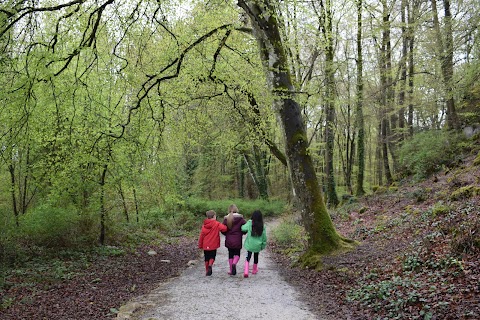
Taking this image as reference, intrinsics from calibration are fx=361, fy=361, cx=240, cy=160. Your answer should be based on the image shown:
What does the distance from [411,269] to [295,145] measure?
396 centimetres

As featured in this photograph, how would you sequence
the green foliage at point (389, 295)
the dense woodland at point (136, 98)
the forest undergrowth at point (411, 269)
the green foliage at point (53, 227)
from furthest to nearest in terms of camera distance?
1. the green foliage at point (53, 227)
2. the dense woodland at point (136, 98)
3. the green foliage at point (389, 295)
4. the forest undergrowth at point (411, 269)

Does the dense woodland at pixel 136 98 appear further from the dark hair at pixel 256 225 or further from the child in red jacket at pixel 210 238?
the child in red jacket at pixel 210 238

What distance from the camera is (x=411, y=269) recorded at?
20.1ft

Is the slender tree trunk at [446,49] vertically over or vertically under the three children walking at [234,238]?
over

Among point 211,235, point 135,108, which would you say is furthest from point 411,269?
point 135,108

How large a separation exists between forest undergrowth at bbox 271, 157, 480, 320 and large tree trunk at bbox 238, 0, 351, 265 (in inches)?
28.3

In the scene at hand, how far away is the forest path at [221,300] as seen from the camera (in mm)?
5539

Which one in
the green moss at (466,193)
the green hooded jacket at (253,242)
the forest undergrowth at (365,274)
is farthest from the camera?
the green moss at (466,193)

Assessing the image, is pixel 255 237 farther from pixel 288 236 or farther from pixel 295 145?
pixel 288 236

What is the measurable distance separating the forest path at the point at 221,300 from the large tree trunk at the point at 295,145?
4.97 feet

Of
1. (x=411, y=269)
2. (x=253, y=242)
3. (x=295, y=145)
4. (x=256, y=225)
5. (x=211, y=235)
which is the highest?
(x=295, y=145)

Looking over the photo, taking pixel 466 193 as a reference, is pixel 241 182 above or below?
above

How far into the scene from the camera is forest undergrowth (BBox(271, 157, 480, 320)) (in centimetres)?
477

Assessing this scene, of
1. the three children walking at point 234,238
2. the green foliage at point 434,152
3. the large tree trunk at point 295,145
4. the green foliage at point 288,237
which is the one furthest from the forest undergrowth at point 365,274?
the green foliage at point 434,152
